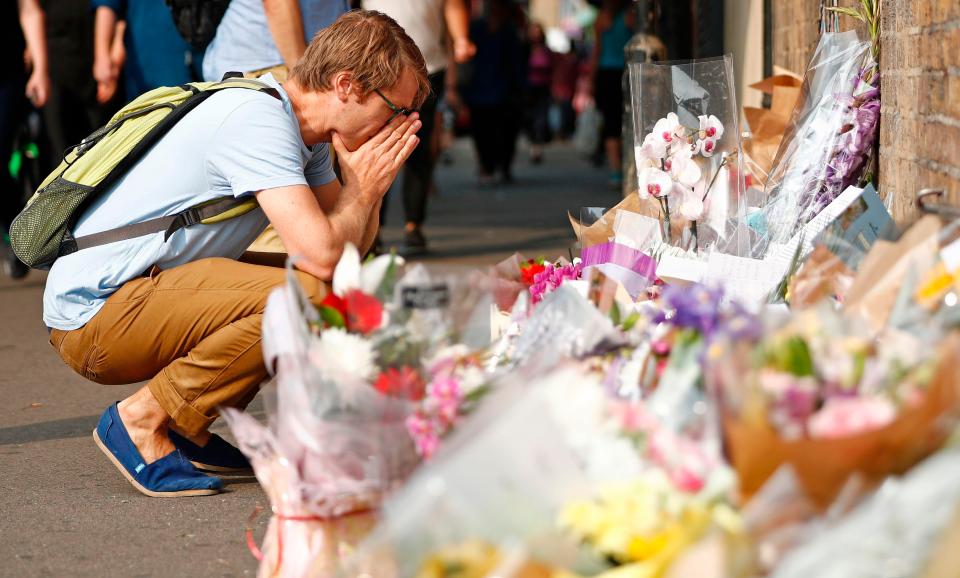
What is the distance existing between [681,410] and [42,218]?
6.47 feet

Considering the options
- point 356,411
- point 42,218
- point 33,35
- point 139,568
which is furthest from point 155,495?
point 33,35

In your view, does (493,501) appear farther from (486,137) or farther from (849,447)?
(486,137)

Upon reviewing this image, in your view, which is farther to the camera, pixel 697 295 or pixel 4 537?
pixel 4 537

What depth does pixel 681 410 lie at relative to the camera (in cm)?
209

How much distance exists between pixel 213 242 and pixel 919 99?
6.09ft

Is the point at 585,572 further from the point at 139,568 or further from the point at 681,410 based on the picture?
the point at 139,568

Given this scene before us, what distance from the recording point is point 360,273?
2.46m

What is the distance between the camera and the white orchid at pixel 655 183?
135 inches

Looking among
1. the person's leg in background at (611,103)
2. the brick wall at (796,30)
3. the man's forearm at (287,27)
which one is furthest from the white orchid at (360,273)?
the person's leg in background at (611,103)

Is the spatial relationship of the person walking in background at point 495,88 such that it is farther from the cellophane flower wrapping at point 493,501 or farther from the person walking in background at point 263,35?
the cellophane flower wrapping at point 493,501

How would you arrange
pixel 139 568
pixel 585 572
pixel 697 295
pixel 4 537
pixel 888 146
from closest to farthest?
pixel 585 572 → pixel 697 295 → pixel 139 568 → pixel 4 537 → pixel 888 146

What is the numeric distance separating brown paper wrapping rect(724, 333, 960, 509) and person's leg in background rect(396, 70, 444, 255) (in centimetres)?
545

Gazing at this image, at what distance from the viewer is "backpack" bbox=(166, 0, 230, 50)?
513 centimetres

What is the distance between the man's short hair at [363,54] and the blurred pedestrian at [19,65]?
3749 mm
